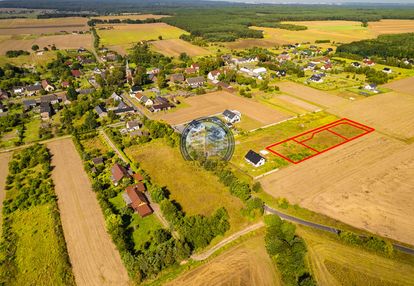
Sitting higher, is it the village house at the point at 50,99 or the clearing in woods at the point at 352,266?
the clearing in woods at the point at 352,266

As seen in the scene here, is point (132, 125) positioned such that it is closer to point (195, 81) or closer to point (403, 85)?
point (195, 81)

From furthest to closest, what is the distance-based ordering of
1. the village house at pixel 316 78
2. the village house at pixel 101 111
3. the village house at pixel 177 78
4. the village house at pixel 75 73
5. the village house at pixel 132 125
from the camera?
the village house at pixel 75 73
the village house at pixel 177 78
the village house at pixel 316 78
the village house at pixel 101 111
the village house at pixel 132 125

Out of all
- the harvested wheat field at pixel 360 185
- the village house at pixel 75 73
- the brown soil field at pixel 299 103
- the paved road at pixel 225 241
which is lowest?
the village house at pixel 75 73

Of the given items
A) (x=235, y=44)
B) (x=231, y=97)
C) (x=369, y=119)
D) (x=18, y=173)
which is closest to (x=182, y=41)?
(x=235, y=44)

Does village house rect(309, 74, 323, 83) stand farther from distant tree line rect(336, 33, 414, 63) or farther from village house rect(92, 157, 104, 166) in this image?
village house rect(92, 157, 104, 166)

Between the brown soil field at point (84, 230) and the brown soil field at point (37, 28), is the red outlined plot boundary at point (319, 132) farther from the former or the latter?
the brown soil field at point (37, 28)

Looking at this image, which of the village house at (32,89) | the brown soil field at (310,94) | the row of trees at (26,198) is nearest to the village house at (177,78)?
the brown soil field at (310,94)
